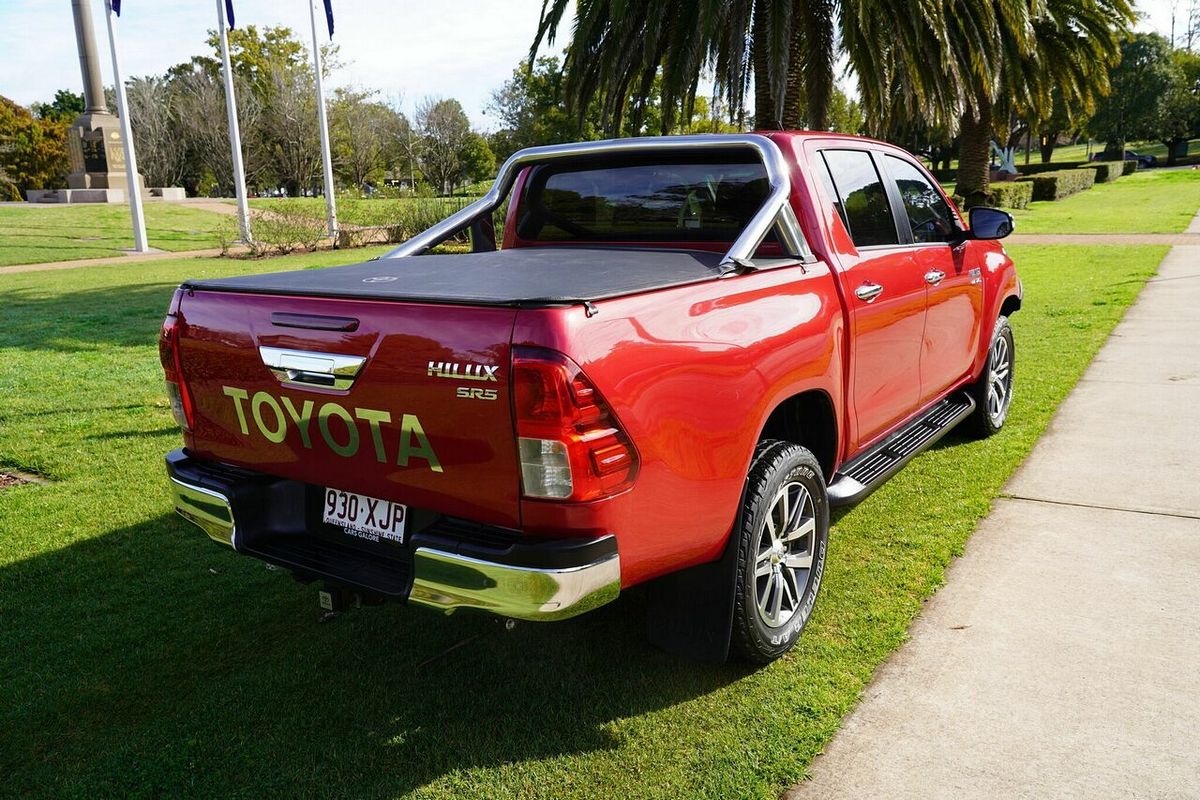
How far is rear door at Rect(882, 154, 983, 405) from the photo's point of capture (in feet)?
15.2

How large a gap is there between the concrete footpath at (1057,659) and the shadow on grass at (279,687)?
679 millimetres

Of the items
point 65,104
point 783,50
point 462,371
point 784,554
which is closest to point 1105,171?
point 783,50

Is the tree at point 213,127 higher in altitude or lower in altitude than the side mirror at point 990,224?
higher

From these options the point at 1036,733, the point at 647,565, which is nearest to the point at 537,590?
the point at 647,565

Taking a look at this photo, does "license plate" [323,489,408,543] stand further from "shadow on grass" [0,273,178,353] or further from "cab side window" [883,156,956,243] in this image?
"shadow on grass" [0,273,178,353]

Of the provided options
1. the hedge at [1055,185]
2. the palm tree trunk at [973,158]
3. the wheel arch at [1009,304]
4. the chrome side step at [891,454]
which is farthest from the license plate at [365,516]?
the hedge at [1055,185]

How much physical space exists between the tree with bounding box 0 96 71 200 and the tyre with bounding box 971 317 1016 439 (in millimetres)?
62306

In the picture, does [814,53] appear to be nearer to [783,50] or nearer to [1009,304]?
[783,50]

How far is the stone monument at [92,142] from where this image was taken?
1384 inches

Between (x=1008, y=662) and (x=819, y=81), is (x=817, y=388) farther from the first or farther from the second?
(x=819, y=81)

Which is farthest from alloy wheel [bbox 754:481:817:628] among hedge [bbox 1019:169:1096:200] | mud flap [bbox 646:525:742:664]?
hedge [bbox 1019:169:1096:200]

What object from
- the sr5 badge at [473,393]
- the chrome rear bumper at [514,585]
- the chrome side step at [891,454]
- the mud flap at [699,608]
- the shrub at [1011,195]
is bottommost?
the mud flap at [699,608]

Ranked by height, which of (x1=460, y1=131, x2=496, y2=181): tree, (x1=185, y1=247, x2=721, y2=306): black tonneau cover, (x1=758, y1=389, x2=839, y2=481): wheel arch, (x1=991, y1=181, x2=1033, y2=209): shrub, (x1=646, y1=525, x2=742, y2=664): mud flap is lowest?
(x1=646, y1=525, x2=742, y2=664): mud flap

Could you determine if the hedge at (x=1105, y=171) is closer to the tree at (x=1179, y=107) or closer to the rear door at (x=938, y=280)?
the tree at (x=1179, y=107)
